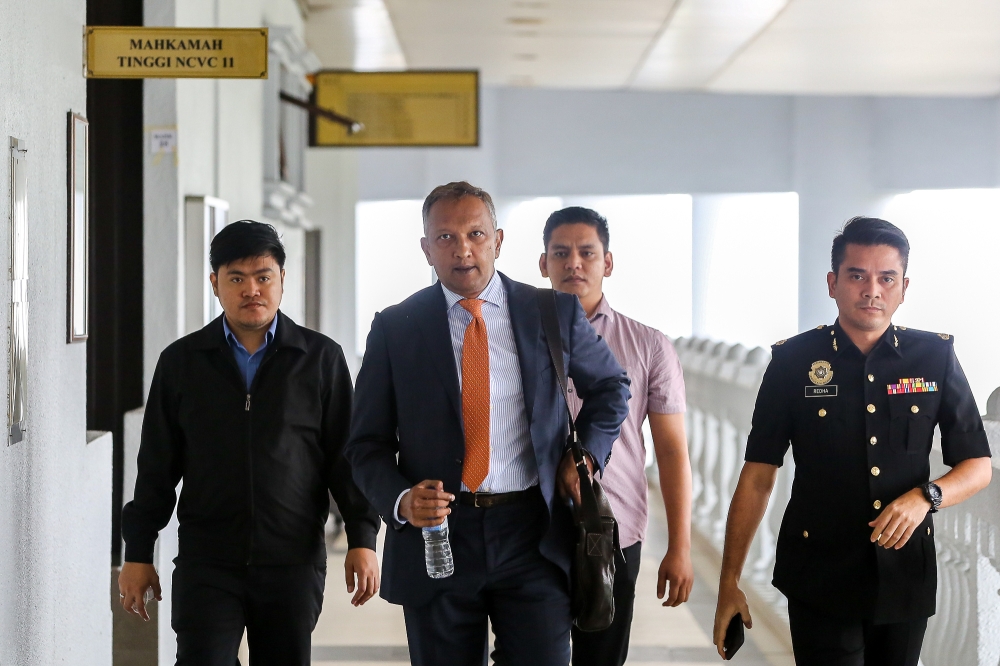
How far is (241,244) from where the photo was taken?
2.51m

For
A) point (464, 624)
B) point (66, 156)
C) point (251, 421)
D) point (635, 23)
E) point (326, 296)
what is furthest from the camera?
point (326, 296)

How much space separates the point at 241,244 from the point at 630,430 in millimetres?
1029

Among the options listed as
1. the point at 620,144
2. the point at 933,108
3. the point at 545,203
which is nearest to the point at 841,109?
the point at 933,108

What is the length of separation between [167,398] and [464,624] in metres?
0.89

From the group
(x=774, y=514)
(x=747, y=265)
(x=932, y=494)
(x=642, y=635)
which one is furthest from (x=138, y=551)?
(x=747, y=265)

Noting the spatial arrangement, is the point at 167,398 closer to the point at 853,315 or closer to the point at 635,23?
the point at 853,315

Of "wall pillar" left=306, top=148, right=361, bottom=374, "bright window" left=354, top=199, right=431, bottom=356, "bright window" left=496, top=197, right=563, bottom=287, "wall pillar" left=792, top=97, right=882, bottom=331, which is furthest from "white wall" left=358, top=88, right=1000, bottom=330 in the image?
"wall pillar" left=306, top=148, right=361, bottom=374

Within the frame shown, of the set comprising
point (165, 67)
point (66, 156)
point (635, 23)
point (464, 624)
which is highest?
point (635, 23)

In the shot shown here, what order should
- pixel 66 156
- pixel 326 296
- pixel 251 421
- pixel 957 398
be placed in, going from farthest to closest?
pixel 326 296 → pixel 66 156 → pixel 251 421 → pixel 957 398

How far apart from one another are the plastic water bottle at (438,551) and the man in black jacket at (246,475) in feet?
1.74

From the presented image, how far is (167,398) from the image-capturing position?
251 centimetres

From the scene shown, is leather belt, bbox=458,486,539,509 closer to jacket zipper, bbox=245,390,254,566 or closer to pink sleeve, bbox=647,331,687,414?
jacket zipper, bbox=245,390,254,566

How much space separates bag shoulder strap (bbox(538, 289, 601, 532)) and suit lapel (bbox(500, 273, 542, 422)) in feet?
0.06

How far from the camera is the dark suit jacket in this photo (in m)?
2.07
